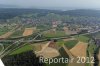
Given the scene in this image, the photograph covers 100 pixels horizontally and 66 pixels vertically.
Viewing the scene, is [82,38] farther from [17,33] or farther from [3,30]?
[3,30]

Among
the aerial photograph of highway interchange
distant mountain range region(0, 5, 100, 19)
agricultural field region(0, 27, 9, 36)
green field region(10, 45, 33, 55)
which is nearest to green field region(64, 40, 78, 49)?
the aerial photograph of highway interchange

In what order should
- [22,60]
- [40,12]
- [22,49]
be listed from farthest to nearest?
[40,12], [22,60], [22,49]

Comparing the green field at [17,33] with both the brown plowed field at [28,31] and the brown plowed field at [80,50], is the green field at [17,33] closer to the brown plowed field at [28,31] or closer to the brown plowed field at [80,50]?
the brown plowed field at [28,31]

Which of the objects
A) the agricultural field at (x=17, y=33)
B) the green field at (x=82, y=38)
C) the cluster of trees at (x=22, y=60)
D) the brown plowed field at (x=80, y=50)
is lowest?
the cluster of trees at (x=22, y=60)

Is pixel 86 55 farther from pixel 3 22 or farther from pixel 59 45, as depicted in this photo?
pixel 3 22

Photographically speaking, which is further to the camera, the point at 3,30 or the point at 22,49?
the point at 3,30

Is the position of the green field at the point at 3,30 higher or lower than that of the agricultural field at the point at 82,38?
higher

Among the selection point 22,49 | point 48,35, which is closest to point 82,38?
point 48,35

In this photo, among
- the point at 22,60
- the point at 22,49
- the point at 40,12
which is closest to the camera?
the point at 22,49

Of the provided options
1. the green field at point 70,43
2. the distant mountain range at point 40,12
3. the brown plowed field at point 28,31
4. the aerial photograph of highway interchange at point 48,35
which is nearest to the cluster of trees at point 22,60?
the aerial photograph of highway interchange at point 48,35

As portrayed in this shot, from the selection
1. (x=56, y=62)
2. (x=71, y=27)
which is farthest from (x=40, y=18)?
(x=56, y=62)

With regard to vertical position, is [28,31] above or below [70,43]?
above
